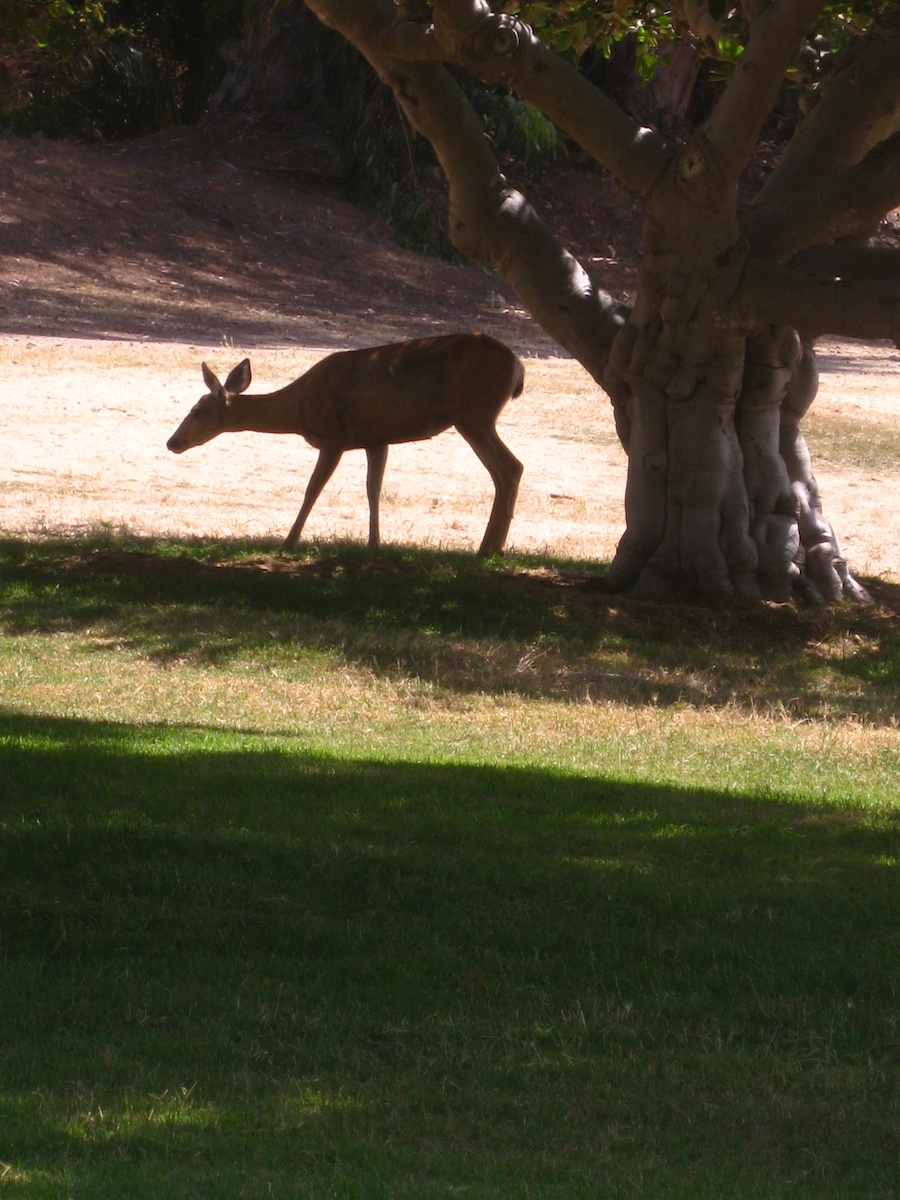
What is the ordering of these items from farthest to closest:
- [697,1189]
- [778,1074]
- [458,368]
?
[458,368] → [778,1074] → [697,1189]

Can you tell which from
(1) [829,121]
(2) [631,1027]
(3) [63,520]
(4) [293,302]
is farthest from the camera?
(4) [293,302]

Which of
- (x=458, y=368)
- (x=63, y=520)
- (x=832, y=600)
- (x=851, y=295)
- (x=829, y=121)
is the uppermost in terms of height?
(x=829, y=121)

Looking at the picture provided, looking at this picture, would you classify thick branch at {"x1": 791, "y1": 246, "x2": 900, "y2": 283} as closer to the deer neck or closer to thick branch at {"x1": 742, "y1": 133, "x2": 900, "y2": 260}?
thick branch at {"x1": 742, "y1": 133, "x2": 900, "y2": 260}

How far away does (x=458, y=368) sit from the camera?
1462cm

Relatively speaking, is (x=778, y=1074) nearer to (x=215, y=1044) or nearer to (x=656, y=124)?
(x=215, y=1044)

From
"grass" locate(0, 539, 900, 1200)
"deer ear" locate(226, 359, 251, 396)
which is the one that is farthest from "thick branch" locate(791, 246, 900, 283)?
"deer ear" locate(226, 359, 251, 396)

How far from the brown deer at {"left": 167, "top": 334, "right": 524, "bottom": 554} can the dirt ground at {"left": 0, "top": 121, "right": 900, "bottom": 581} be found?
139cm

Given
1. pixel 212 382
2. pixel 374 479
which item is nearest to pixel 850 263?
pixel 374 479

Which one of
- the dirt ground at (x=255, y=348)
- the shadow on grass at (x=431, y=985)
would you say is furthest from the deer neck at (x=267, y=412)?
the shadow on grass at (x=431, y=985)

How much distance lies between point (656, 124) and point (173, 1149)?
4187cm

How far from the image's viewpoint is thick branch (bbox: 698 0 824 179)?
37.3 feet

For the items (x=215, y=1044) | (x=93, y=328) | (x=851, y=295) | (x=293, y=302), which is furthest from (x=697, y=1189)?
(x=293, y=302)

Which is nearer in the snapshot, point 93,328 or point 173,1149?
point 173,1149

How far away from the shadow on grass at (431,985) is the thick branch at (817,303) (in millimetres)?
5295
